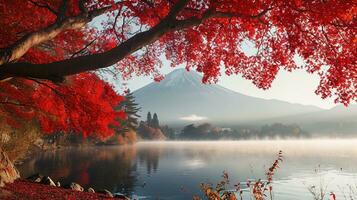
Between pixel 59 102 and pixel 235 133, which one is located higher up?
pixel 235 133

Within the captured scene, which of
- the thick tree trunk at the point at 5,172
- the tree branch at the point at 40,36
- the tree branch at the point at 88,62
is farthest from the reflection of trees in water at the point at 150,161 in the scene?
the tree branch at the point at 88,62

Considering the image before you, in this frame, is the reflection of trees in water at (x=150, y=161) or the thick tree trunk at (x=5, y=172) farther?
the reflection of trees in water at (x=150, y=161)

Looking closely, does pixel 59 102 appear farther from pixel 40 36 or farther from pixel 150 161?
pixel 150 161

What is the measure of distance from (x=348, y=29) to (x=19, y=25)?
10.2m

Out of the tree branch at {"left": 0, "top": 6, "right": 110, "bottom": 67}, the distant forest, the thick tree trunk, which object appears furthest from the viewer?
the distant forest

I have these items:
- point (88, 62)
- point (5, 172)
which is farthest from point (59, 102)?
point (88, 62)

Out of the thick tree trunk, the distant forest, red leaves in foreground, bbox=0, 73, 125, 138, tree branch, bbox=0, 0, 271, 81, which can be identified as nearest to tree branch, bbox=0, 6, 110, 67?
tree branch, bbox=0, 0, 271, 81

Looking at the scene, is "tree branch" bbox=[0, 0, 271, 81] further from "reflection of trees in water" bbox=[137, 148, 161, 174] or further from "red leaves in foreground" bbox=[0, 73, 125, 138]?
"reflection of trees in water" bbox=[137, 148, 161, 174]

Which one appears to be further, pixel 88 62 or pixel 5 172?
pixel 5 172

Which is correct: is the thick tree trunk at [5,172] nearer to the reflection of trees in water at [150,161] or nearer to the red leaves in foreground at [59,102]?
the red leaves in foreground at [59,102]

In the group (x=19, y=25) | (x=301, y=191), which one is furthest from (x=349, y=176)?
(x=19, y=25)

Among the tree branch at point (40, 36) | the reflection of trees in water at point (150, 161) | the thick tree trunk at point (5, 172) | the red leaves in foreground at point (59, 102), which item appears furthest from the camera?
the reflection of trees in water at point (150, 161)

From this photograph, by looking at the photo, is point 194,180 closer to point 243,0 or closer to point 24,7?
point 24,7

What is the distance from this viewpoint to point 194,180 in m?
29.8
